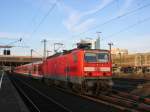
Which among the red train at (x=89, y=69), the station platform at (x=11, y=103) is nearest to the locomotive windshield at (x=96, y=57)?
the red train at (x=89, y=69)

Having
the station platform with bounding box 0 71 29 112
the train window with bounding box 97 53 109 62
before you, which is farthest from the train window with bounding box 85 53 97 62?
the station platform with bounding box 0 71 29 112

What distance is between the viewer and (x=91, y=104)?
58.6 feet

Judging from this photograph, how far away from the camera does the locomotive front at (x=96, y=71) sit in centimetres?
2244

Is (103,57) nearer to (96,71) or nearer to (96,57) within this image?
(96,57)

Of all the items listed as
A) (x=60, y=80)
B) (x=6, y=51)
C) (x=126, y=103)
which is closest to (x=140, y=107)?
(x=126, y=103)

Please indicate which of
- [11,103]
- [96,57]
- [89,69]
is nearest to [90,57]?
[96,57]

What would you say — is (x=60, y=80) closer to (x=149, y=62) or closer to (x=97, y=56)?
(x=97, y=56)

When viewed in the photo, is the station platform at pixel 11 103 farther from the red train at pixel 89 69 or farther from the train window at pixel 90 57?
the train window at pixel 90 57

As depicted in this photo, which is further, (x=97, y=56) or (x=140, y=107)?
(x=97, y=56)

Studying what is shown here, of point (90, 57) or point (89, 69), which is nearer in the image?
point (89, 69)

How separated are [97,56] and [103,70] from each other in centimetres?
111

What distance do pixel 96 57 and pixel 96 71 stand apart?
1.10 metres

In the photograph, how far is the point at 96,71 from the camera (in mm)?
22922

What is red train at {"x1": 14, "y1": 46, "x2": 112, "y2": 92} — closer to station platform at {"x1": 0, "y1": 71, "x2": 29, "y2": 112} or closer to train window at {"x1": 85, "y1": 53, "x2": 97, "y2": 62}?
train window at {"x1": 85, "y1": 53, "x2": 97, "y2": 62}
